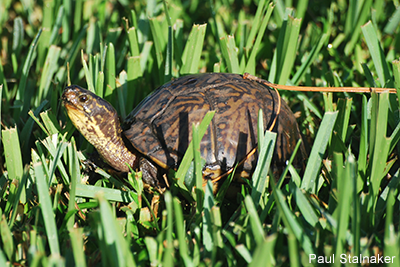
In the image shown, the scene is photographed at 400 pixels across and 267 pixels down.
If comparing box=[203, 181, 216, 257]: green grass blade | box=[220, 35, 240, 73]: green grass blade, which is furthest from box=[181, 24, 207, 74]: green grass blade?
box=[203, 181, 216, 257]: green grass blade

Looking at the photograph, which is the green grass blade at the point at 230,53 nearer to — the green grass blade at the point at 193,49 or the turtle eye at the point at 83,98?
the green grass blade at the point at 193,49

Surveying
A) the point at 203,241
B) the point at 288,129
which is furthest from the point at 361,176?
the point at 203,241

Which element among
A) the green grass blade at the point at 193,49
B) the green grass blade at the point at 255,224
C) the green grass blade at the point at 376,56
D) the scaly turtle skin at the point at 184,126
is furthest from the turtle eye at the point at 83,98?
the green grass blade at the point at 376,56

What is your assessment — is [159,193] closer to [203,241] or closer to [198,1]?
[203,241]

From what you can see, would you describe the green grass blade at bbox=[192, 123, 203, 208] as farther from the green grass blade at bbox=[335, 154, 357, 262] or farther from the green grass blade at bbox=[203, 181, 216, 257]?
the green grass blade at bbox=[335, 154, 357, 262]

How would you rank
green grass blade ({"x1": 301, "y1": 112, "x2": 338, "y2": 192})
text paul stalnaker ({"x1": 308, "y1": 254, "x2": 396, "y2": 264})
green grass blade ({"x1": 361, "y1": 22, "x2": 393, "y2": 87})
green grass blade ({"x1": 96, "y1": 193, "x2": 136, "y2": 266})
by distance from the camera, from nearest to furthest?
green grass blade ({"x1": 96, "y1": 193, "x2": 136, "y2": 266}) < text paul stalnaker ({"x1": 308, "y1": 254, "x2": 396, "y2": 264}) < green grass blade ({"x1": 301, "y1": 112, "x2": 338, "y2": 192}) < green grass blade ({"x1": 361, "y1": 22, "x2": 393, "y2": 87})
